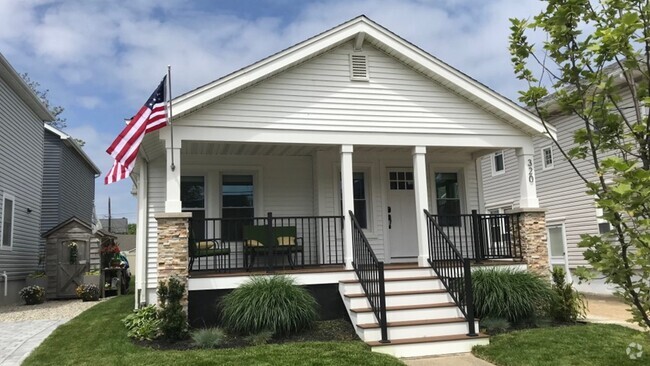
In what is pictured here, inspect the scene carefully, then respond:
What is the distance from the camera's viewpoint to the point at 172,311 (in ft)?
23.9

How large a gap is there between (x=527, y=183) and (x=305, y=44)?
5065 mm

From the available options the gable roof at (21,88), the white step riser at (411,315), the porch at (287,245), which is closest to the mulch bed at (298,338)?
the white step riser at (411,315)

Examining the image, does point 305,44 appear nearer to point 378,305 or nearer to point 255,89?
point 255,89

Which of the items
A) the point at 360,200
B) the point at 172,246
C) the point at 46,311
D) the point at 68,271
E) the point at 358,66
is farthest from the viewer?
the point at 68,271

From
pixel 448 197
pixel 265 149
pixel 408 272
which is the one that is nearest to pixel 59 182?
pixel 265 149

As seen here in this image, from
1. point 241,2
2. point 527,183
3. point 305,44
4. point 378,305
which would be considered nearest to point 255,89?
point 305,44

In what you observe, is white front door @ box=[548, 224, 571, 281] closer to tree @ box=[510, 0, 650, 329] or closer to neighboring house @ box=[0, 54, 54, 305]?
tree @ box=[510, 0, 650, 329]

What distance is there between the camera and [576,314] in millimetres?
8523

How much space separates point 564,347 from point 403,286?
8.32 ft

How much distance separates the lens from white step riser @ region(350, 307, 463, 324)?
752cm

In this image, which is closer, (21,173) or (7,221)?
(7,221)

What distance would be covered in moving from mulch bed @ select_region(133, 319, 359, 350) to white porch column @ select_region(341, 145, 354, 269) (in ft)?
3.93

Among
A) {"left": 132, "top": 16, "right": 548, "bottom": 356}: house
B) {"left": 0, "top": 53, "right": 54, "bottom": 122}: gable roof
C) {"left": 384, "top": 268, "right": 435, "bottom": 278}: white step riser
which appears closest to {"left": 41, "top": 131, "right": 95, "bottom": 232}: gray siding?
{"left": 0, "top": 53, "right": 54, "bottom": 122}: gable roof

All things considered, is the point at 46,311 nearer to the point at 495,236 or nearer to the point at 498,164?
the point at 495,236
